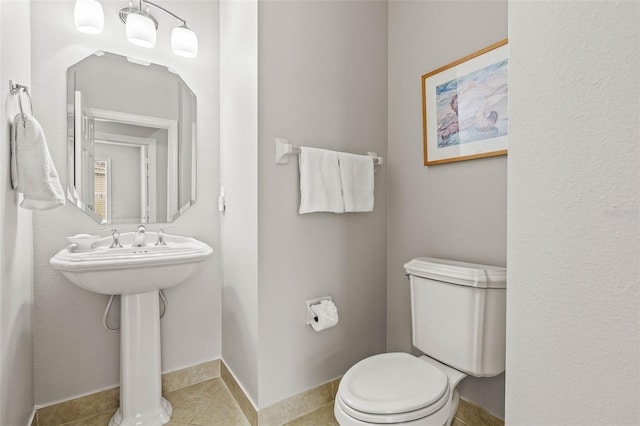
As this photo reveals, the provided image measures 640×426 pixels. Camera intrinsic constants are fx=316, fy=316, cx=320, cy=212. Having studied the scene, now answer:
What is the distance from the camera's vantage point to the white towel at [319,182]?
1.49 m

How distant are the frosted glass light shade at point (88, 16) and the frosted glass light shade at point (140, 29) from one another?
122 mm

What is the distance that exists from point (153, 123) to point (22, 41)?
0.58 m

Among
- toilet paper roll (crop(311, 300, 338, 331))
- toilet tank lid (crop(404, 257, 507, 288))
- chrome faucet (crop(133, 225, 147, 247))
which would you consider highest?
chrome faucet (crop(133, 225, 147, 247))

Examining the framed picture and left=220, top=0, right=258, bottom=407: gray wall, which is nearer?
the framed picture

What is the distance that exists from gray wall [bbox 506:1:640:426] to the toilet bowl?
1.31 feet

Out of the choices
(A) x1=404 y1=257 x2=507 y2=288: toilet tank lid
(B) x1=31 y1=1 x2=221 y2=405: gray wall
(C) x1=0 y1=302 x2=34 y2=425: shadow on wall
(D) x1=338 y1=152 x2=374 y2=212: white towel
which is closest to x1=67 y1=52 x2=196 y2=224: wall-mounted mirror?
(B) x1=31 y1=1 x2=221 y2=405: gray wall

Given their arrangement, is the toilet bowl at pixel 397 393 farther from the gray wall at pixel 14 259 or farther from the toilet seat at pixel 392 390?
the gray wall at pixel 14 259

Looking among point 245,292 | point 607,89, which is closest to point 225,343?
point 245,292

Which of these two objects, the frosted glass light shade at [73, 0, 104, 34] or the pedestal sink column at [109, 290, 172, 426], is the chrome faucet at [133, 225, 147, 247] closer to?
the pedestal sink column at [109, 290, 172, 426]

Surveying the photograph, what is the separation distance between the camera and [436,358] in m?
1.37

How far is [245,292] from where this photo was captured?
5.13 feet

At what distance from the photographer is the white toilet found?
107 cm

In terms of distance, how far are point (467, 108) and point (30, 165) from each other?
1.78 metres

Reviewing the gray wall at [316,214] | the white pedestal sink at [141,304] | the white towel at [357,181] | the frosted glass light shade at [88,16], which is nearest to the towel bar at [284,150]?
the gray wall at [316,214]
